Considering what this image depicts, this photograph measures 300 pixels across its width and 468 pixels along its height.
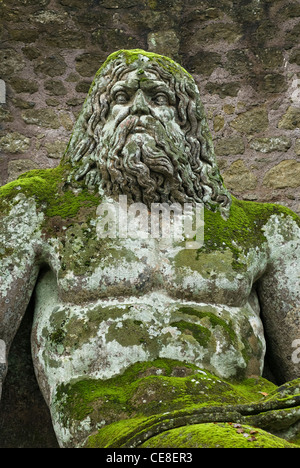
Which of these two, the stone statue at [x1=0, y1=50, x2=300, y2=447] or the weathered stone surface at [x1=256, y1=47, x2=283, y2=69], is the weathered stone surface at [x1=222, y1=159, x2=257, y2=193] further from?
the stone statue at [x1=0, y1=50, x2=300, y2=447]

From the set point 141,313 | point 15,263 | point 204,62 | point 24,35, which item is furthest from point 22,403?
point 204,62

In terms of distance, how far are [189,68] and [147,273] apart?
2985 mm

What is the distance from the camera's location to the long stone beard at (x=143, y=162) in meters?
2.51

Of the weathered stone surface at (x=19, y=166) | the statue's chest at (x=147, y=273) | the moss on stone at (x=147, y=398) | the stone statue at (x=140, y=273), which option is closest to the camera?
the moss on stone at (x=147, y=398)

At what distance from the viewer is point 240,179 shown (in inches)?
194

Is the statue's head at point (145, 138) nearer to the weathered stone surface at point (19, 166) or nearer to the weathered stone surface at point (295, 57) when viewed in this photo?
the weathered stone surface at point (19, 166)

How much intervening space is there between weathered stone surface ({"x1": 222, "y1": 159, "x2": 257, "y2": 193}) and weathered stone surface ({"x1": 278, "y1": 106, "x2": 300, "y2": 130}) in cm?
43

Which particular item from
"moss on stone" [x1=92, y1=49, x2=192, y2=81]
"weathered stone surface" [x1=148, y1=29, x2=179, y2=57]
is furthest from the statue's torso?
"weathered stone surface" [x1=148, y1=29, x2=179, y2=57]

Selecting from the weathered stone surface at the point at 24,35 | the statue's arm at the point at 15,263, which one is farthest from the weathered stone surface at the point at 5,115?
the statue's arm at the point at 15,263

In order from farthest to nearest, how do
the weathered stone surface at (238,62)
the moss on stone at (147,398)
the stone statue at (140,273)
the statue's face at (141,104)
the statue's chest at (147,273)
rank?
1. the weathered stone surface at (238,62)
2. the statue's face at (141,104)
3. the statue's chest at (147,273)
4. the stone statue at (140,273)
5. the moss on stone at (147,398)

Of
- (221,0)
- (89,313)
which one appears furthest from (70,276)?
(221,0)

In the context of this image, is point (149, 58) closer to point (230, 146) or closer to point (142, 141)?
point (142, 141)

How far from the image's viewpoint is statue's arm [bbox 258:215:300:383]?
9.00ft
